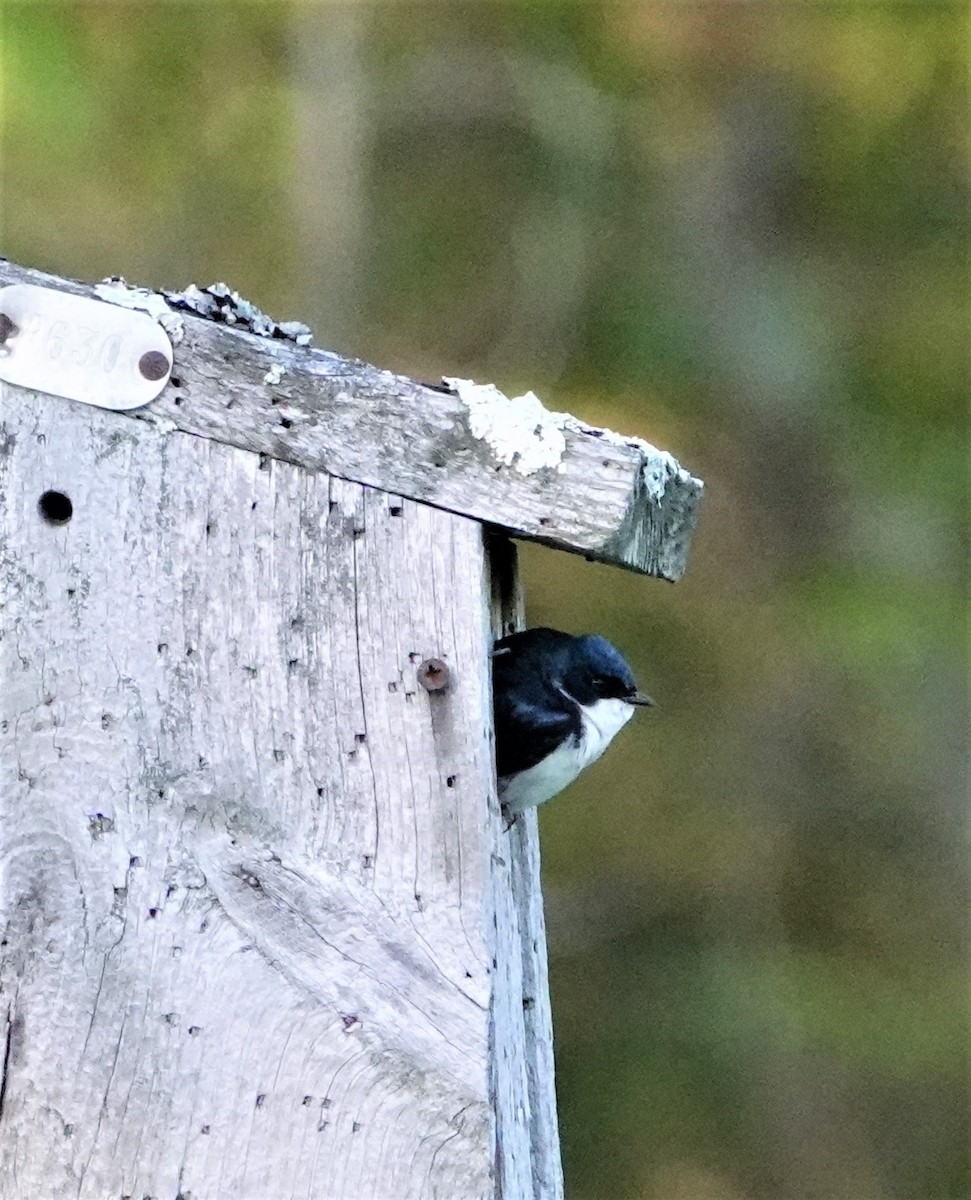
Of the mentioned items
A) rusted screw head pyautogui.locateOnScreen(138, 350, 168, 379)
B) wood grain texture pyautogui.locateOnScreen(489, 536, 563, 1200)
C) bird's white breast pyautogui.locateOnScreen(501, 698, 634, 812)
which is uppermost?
rusted screw head pyautogui.locateOnScreen(138, 350, 168, 379)

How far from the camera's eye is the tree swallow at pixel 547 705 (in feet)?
7.27

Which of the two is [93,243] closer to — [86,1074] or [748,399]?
[748,399]

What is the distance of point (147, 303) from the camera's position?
1.92 m

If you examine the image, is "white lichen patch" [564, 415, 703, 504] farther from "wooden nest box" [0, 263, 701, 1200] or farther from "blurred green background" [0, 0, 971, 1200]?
"blurred green background" [0, 0, 971, 1200]

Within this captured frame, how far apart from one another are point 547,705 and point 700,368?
3.07 m

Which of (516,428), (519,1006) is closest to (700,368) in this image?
(519,1006)

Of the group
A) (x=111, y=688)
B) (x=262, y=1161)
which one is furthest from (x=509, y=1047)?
(x=111, y=688)

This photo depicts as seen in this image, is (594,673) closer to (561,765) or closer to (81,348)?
(561,765)

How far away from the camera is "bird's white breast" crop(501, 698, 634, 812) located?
7.30 feet

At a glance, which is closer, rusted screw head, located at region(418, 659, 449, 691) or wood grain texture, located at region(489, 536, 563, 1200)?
rusted screw head, located at region(418, 659, 449, 691)

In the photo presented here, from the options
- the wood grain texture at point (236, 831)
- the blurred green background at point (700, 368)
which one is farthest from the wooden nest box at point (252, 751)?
the blurred green background at point (700, 368)

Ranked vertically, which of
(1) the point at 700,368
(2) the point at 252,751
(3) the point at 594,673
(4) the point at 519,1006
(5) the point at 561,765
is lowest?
(4) the point at 519,1006

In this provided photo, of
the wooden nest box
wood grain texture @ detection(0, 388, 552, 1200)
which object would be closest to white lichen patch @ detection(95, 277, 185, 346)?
the wooden nest box

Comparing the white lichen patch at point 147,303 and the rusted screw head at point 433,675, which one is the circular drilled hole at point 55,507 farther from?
the rusted screw head at point 433,675
